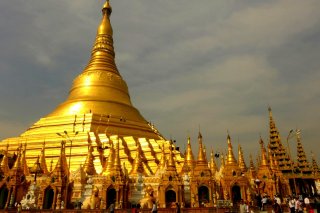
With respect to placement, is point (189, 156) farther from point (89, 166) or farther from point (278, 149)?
point (278, 149)

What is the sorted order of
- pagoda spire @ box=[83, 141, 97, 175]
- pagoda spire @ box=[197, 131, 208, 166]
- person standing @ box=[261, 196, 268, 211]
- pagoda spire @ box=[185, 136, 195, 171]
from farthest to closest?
pagoda spire @ box=[185, 136, 195, 171], pagoda spire @ box=[83, 141, 97, 175], pagoda spire @ box=[197, 131, 208, 166], person standing @ box=[261, 196, 268, 211]

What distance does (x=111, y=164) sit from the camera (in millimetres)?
25781

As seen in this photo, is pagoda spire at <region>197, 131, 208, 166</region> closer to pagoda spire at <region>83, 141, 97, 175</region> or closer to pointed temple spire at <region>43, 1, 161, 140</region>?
pagoda spire at <region>83, 141, 97, 175</region>

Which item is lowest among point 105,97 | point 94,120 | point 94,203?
point 94,203

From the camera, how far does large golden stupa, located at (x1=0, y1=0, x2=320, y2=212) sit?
23.1 meters

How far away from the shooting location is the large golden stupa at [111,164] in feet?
75.9

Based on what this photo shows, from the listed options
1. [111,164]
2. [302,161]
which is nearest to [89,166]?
[111,164]

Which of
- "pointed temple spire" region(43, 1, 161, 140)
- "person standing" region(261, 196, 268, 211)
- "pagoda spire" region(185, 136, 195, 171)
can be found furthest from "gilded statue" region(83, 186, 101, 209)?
"pointed temple spire" region(43, 1, 161, 140)

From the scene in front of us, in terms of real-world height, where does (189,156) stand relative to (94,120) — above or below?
below

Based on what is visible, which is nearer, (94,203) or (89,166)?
(94,203)

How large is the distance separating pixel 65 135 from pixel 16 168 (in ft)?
34.3

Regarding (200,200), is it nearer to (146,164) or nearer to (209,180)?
(209,180)

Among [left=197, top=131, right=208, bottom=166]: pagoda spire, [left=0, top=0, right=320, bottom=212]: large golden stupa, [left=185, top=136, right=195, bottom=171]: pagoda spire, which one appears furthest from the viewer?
[left=185, top=136, right=195, bottom=171]: pagoda spire

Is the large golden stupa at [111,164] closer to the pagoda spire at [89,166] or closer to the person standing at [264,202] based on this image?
the pagoda spire at [89,166]
